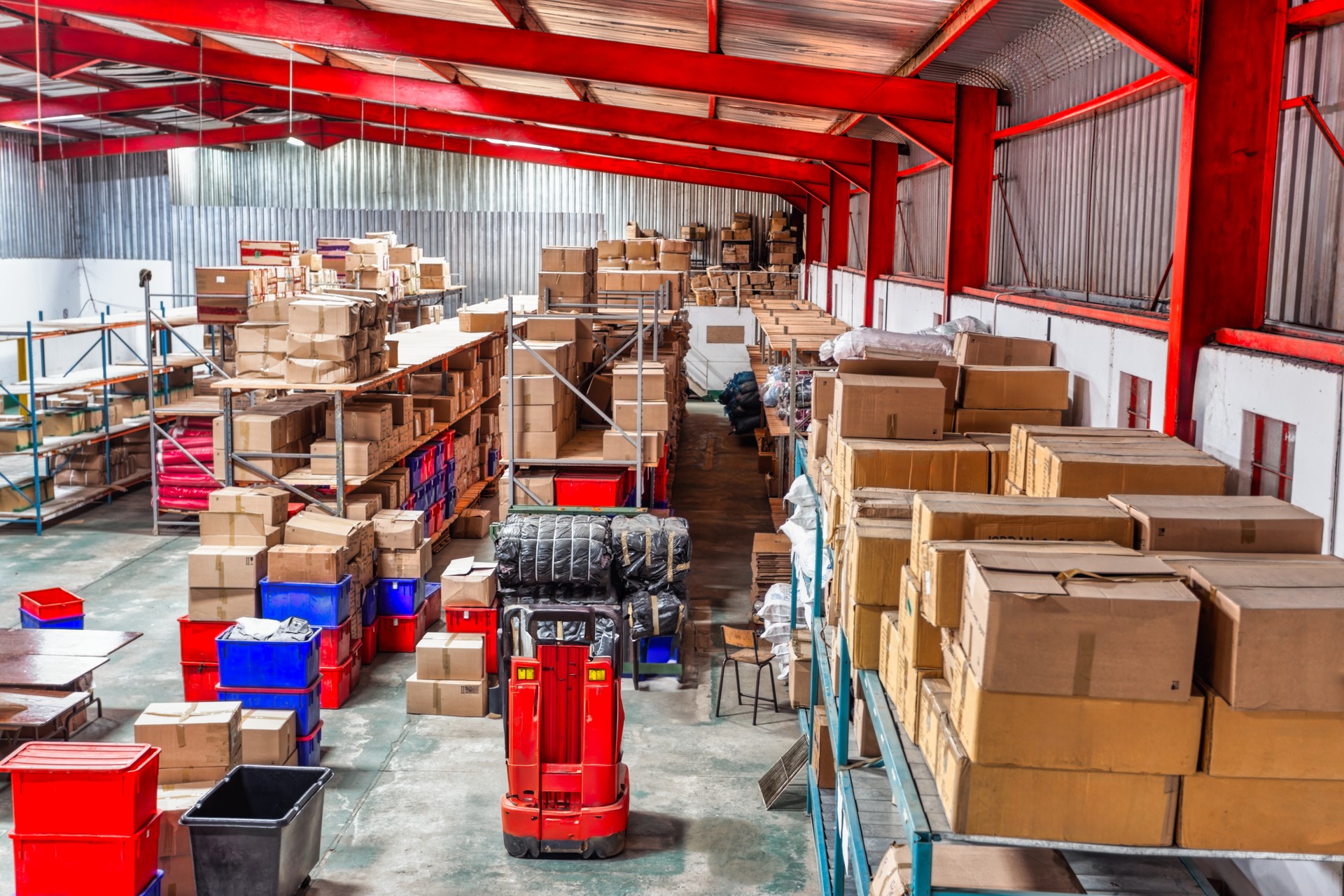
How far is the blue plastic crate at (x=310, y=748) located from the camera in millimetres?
7484

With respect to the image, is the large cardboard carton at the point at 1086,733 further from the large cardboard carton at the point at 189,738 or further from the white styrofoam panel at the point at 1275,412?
the large cardboard carton at the point at 189,738

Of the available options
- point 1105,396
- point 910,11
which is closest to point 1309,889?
point 1105,396

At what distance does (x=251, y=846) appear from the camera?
574 cm

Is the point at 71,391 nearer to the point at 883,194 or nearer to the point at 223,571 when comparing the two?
the point at 223,571

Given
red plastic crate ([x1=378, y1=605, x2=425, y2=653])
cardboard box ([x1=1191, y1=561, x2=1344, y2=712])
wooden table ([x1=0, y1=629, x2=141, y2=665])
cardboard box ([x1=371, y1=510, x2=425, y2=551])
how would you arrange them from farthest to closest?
red plastic crate ([x1=378, y1=605, x2=425, y2=653]), cardboard box ([x1=371, y1=510, x2=425, y2=551]), wooden table ([x1=0, y1=629, x2=141, y2=665]), cardboard box ([x1=1191, y1=561, x2=1344, y2=712])

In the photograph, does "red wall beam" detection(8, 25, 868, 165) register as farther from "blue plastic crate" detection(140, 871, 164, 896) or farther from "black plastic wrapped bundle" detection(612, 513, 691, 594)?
"blue plastic crate" detection(140, 871, 164, 896)

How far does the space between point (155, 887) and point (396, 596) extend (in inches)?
175

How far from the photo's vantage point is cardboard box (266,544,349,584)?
28.9ft

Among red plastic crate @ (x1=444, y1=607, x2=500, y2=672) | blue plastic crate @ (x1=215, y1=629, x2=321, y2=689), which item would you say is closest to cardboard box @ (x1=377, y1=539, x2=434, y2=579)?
red plastic crate @ (x1=444, y1=607, x2=500, y2=672)

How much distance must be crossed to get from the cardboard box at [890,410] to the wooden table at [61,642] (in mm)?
5664

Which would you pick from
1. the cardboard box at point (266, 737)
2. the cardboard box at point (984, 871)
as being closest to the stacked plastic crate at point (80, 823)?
the cardboard box at point (266, 737)

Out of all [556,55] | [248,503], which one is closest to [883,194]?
[556,55]

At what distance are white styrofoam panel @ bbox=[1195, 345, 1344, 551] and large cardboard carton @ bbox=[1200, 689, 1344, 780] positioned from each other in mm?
1189

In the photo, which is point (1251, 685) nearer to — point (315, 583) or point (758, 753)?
point (758, 753)
